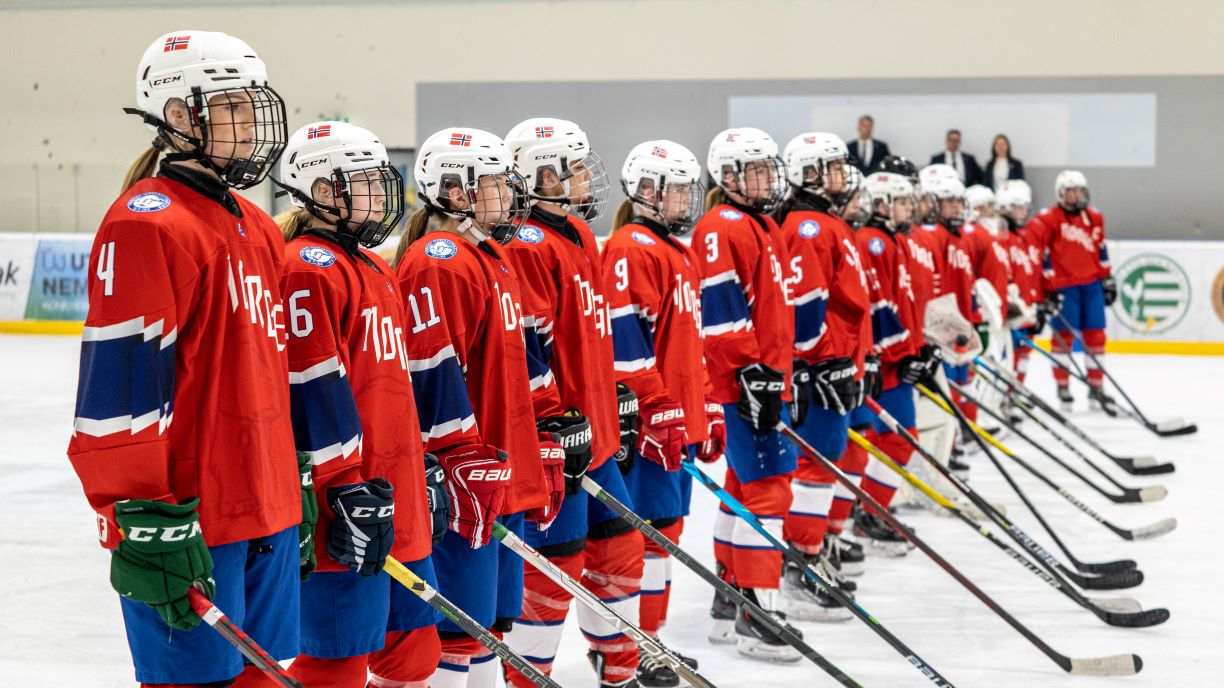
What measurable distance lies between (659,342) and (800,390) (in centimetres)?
81

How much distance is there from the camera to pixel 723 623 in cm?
389

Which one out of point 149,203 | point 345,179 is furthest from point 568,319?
point 149,203

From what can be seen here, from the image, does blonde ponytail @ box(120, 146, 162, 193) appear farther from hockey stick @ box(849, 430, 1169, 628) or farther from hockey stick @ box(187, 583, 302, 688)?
hockey stick @ box(849, 430, 1169, 628)

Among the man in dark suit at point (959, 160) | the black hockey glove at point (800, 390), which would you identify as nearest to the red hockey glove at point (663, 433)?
the black hockey glove at point (800, 390)

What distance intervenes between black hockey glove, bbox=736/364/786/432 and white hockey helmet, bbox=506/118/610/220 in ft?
2.75

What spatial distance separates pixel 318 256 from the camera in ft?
7.23

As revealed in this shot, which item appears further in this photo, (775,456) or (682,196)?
(775,456)

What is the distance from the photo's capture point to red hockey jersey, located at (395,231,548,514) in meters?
2.45

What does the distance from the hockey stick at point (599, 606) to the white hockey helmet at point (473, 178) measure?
1.99 feet

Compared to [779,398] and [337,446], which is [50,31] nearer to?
[779,398]

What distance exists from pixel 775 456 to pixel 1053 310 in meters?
5.18

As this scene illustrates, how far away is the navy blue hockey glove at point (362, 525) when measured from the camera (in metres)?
2.09

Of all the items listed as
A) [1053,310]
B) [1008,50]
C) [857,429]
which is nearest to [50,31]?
[1008,50]

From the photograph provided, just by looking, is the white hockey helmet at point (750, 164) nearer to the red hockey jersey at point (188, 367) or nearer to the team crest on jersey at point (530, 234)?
the team crest on jersey at point (530, 234)
